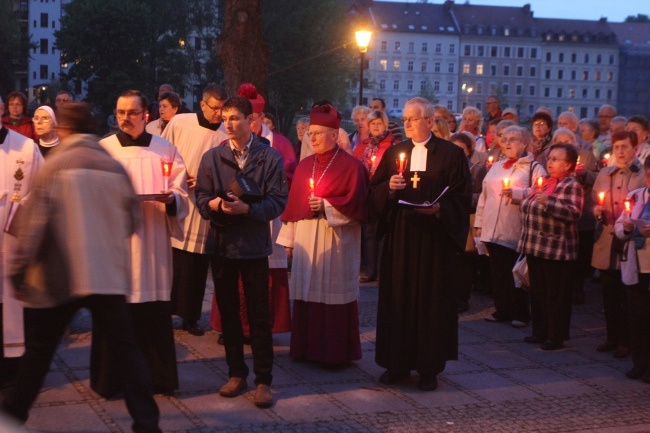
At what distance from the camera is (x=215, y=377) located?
7.71 meters

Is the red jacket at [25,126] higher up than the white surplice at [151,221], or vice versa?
the red jacket at [25,126]

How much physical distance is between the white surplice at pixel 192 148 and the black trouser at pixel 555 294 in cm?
323

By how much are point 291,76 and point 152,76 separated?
1815 cm

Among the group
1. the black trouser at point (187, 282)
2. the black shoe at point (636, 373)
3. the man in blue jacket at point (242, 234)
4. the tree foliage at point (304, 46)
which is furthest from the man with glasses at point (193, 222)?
the tree foliage at point (304, 46)

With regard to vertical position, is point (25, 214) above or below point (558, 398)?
above

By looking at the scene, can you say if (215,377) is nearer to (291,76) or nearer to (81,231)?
(81,231)

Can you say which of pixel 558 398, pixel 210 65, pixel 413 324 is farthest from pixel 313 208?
pixel 210 65

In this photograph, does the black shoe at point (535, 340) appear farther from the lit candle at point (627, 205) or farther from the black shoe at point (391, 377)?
the black shoe at point (391, 377)

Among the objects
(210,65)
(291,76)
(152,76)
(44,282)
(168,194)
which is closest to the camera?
(44,282)

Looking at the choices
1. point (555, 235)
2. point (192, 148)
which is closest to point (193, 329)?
point (192, 148)

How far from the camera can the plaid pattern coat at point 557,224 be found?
9.25 metres

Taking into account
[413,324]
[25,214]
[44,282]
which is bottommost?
[413,324]

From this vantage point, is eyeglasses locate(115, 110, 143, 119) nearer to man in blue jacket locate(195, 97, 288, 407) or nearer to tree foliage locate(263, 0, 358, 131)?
man in blue jacket locate(195, 97, 288, 407)

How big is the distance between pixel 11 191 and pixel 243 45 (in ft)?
25.3
